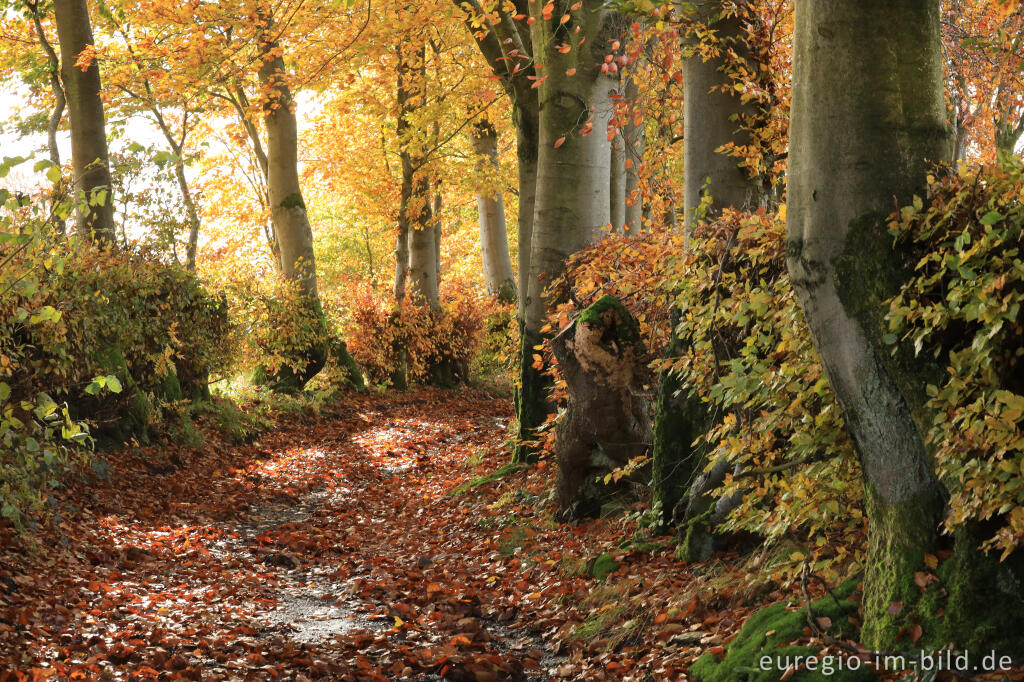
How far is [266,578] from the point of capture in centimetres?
703

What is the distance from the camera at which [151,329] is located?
1116 cm

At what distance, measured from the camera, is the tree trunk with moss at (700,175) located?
595cm

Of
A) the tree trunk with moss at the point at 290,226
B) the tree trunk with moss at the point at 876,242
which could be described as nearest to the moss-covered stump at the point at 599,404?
the tree trunk with moss at the point at 876,242

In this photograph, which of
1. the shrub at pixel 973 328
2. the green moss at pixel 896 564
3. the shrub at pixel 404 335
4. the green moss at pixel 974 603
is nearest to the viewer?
the shrub at pixel 973 328

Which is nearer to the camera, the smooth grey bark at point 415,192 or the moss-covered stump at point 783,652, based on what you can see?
the moss-covered stump at point 783,652

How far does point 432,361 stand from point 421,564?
13459 millimetres

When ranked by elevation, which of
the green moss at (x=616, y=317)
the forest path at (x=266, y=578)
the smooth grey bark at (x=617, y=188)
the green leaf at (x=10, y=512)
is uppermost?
the smooth grey bark at (x=617, y=188)

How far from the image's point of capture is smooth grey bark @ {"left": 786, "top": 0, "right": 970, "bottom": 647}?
3.55 meters

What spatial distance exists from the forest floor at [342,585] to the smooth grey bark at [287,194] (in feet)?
22.7

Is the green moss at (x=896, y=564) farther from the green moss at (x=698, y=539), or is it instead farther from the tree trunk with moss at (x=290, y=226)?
the tree trunk with moss at (x=290, y=226)

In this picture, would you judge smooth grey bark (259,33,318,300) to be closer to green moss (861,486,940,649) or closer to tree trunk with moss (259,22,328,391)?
tree trunk with moss (259,22,328,391)

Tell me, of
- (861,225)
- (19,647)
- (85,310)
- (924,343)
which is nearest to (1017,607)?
(924,343)

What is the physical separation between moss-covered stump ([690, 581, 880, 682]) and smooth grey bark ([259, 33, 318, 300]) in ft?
46.1

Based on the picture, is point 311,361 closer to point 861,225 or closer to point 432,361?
point 432,361
